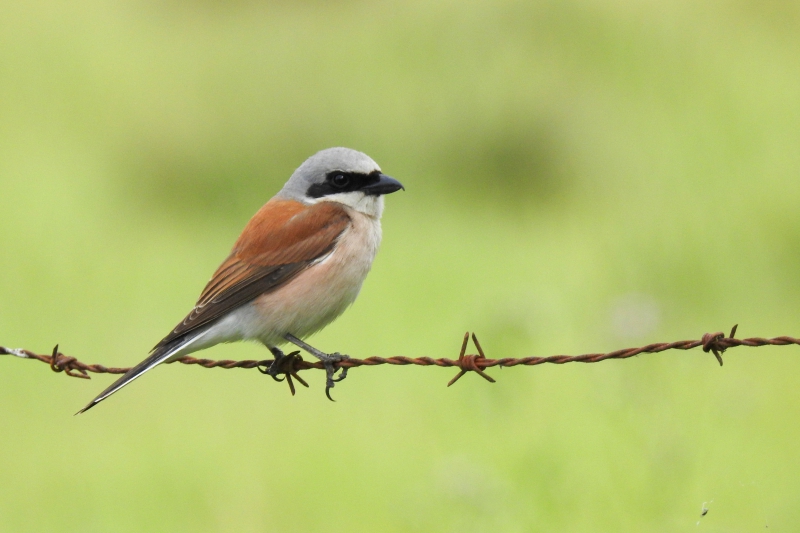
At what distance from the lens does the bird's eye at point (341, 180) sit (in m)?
4.35

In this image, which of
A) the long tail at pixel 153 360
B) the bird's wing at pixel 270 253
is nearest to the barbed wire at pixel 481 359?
the long tail at pixel 153 360

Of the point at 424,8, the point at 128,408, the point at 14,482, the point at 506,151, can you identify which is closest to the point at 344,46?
the point at 424,8

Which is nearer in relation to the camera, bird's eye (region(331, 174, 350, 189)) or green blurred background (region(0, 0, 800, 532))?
bird's eye (region(331, 174, 350, 189))

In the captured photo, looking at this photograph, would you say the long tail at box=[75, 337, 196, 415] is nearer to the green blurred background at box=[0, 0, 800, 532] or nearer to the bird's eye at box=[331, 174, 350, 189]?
the bird's eye at box=[331, 174, 350, 189]

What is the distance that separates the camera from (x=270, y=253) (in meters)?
4.09

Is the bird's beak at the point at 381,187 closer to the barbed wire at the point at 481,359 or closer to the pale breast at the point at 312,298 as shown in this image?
the pale breast at the point at 312,298

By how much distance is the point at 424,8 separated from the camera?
1122cm

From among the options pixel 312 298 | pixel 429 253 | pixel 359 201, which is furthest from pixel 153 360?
pixel 429 253

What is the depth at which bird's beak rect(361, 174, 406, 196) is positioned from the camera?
425 centimetres

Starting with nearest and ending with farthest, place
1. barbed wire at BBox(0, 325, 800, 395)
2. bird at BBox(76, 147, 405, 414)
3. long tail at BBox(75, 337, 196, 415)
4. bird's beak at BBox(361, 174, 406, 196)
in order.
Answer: barbed wire at BBox(0, 325, 800, 395) → long tail at BBox(75, 337, 196, 415) → bird at BBox(76, 147, 405, 414) → bird's beak at BBox(361, 174, 406, 196)

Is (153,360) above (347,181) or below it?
below

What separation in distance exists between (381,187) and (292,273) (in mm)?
558

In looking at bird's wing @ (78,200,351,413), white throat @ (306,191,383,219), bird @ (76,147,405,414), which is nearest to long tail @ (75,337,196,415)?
bird @ (76,147,405,414)

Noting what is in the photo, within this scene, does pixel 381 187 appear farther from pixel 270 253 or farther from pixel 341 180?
pixel 270 253
